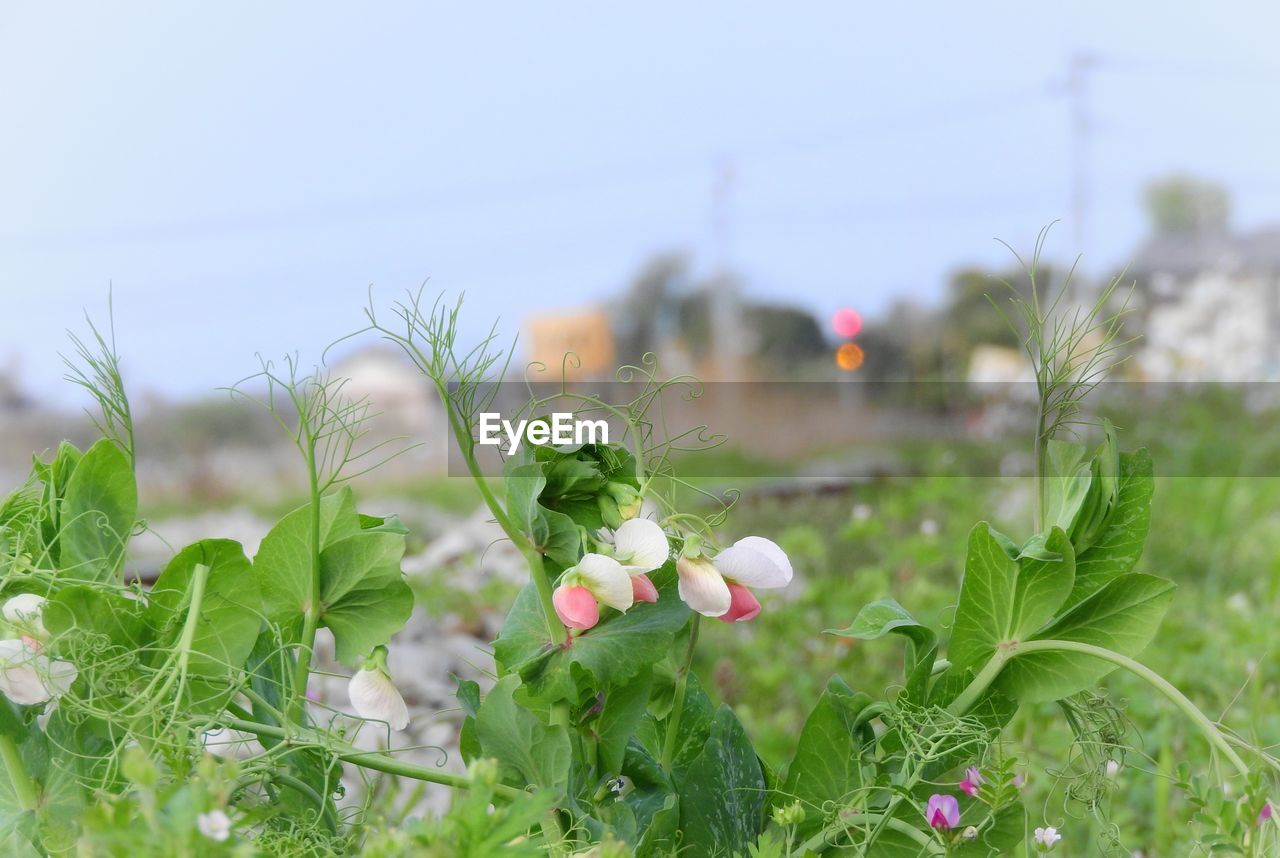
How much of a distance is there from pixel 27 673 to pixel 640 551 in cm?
33

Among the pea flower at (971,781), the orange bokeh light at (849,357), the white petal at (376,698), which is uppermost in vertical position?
the white petal at (376,698)

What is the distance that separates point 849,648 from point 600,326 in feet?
31.0

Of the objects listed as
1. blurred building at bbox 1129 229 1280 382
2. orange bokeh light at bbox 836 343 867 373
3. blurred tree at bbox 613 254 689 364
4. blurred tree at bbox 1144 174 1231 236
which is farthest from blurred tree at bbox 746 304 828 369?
blurred tree at bbox 1144 174 1231 236

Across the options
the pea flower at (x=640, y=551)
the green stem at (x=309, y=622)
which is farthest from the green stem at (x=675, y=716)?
the green stem at (x=309, y=622)

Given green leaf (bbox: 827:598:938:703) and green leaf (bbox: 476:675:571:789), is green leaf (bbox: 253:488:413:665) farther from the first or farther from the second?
green leaf (bbox: 827:598:938:703)

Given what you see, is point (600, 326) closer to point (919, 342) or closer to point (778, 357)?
point (778, 357)

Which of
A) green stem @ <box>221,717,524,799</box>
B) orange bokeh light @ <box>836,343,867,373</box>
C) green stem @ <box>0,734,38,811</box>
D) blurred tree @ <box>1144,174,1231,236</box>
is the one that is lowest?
orange bokeh light @ <box>836,343,867,373</box>

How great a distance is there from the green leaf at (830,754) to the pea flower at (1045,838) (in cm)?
14

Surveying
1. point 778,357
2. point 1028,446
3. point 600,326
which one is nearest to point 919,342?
point 778,357

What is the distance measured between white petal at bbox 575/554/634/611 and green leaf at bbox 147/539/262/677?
0.68 ft

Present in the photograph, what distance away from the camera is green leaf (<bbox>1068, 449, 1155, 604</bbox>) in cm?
65

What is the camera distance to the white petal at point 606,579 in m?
0.56

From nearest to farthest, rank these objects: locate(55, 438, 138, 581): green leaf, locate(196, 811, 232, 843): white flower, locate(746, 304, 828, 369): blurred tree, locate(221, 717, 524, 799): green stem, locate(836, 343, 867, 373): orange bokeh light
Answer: locate(196, 811, 232, 843): white flower < locate(221, 717, 524, 799): green stem < locate(55, 438, 138, 581): green leaf < locate(836, 343, 867, 373): orange bokeh light < locate(746, 304, 828, 369): blurred tree

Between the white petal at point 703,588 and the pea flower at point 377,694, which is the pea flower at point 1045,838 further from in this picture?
the pea flower at point 377,694
